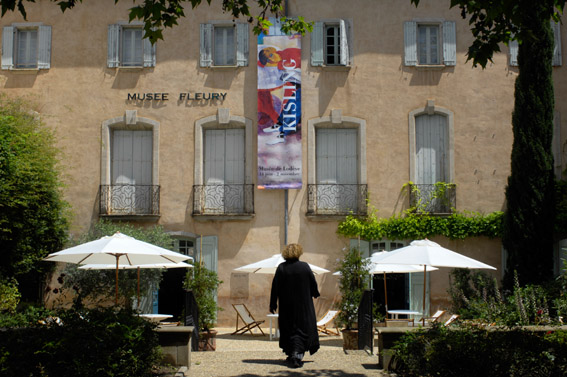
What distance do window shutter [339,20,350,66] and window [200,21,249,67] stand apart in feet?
7.35

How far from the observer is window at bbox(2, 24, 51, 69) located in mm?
18234

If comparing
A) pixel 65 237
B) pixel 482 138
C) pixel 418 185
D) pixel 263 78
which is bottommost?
pixel 65 237

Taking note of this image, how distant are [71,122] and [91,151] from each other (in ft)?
2.79

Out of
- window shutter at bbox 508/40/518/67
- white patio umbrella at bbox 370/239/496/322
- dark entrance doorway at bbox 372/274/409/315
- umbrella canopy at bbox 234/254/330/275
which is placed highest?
window shutter at bbox 508/40/518/67

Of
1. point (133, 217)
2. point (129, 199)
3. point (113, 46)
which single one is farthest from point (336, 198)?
point (113, 46)

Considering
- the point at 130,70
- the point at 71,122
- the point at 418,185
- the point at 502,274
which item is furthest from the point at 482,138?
the point at 71,122

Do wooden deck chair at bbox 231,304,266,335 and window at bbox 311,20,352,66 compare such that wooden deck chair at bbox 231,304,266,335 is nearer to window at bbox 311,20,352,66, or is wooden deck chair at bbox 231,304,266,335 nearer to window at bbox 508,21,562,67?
window at bbox 311,20,352,66

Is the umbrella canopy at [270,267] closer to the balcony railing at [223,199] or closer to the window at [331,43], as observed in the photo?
the balcony railing at [223,199]

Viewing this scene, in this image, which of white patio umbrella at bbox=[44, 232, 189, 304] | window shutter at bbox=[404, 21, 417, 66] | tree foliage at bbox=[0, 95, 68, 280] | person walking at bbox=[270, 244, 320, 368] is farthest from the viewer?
window shutter at bbox=[404, 21, 417, 66]

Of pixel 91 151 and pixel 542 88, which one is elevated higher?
pixel 542 88

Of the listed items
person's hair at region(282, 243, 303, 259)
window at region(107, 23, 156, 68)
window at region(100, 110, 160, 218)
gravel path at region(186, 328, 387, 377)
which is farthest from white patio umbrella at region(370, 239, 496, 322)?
window at region(107, 23, 156, 68)

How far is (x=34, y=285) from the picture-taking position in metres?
17.9

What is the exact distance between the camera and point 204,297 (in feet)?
45.4

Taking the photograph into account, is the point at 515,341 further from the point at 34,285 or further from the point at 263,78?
the point at 34,285
